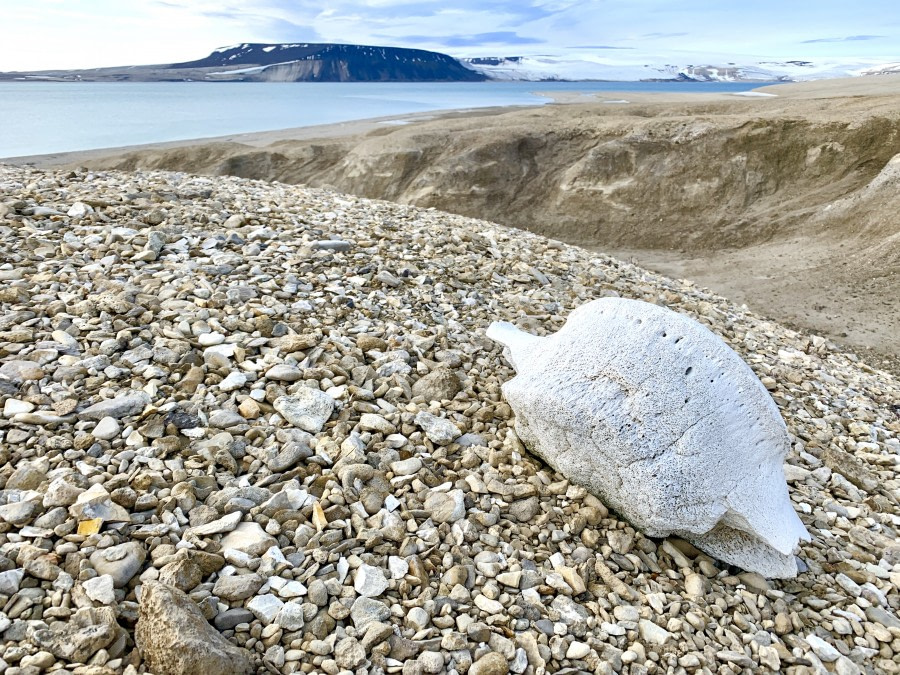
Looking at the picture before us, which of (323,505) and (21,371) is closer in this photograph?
(323,505)

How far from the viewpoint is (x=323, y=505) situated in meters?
3.13

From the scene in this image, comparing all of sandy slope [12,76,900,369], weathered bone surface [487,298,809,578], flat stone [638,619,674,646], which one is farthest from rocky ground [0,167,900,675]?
sandy slope [12,76,900,369]

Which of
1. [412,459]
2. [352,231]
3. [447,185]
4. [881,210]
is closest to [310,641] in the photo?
[412,459]

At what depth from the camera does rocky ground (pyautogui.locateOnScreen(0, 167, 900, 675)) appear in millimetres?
2471

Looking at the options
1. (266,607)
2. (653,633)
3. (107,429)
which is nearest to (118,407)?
(107,429)

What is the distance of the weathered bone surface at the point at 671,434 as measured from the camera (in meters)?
3.24

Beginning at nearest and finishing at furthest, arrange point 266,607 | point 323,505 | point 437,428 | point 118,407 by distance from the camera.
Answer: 1. point 266,607
2. point 323,505
3. point 118,407
4. point 437,428

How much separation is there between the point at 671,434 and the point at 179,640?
260 cm

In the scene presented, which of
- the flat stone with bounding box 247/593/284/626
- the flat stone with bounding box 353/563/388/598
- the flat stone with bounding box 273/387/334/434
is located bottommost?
the flat stone with bounding box 353/563/388/598

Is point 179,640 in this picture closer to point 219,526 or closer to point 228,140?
point 219,526

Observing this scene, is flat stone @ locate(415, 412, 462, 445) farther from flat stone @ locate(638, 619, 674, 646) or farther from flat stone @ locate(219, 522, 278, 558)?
flat stone @ locate(638, 619, 674, 646)

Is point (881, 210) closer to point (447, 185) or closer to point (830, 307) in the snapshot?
point (830, 307)

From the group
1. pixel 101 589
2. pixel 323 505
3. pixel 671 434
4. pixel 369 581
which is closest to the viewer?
pixel 101 589

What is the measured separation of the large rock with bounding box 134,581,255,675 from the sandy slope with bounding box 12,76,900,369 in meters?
14.3
